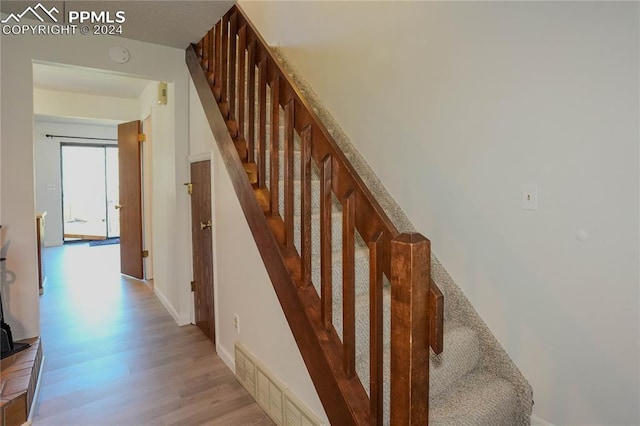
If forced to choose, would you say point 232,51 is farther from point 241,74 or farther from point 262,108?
point 262,108

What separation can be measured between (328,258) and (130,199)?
4.27m

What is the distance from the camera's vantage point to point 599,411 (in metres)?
1.46

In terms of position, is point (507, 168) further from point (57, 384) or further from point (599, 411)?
point (57, 384)

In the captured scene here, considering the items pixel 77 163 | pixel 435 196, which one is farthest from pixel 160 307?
pixel 77 163

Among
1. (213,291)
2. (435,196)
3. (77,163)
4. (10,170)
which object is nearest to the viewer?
(435,196)

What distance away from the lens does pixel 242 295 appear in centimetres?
227

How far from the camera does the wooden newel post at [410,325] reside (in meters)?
1.04

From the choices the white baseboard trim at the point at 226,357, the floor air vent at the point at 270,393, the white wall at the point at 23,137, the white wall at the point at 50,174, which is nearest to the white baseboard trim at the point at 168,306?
the white baseboard trim at the point at 226,357

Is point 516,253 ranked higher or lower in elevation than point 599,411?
higher

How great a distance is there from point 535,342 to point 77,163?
9426mm

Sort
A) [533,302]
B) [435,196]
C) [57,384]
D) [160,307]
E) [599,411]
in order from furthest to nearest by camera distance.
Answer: [160,307] → [57,384] → [435,196] → [533,302] → [599,411]

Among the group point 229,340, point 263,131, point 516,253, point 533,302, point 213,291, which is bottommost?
point 229,340

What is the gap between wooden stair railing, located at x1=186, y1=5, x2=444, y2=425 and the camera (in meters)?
1.07

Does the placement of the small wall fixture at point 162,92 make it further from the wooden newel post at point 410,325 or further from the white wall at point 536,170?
the wooden newel post at point 410,325
